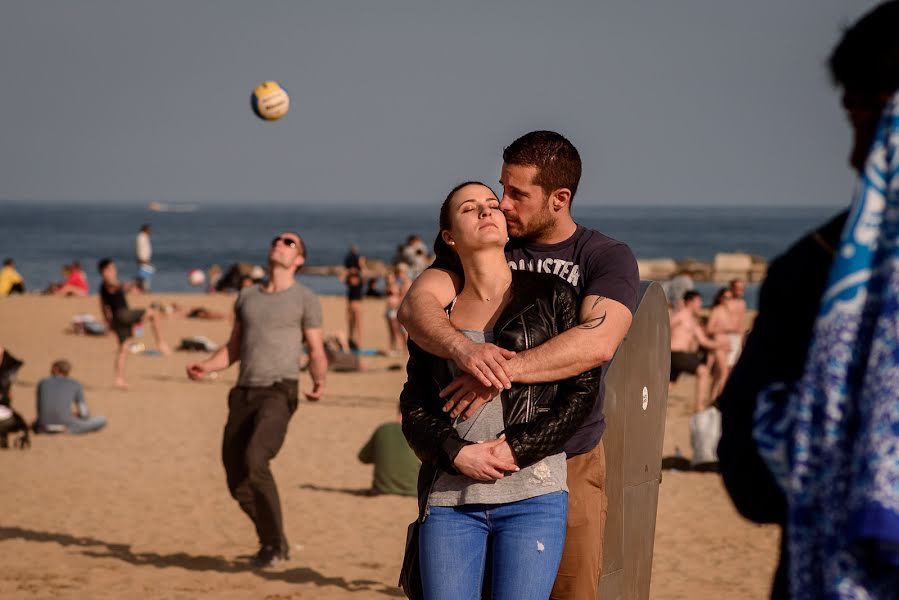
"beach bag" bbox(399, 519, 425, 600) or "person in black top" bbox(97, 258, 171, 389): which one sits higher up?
"person in black top" bbox(97, 258, 171, 389)

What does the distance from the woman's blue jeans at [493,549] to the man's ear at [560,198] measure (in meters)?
0.96

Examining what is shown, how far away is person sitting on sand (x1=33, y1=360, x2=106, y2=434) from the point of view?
1418 centimetres

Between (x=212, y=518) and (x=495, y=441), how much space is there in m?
6.79

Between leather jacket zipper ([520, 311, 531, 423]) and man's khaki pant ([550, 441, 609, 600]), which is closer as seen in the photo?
leather jacket zipper ([520, 311, 531, 423])

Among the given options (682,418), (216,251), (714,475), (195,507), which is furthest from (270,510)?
(216,251)

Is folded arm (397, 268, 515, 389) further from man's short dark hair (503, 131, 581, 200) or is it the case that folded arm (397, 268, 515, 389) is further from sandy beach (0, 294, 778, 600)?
sandy beach (0, 294, 778, 600)

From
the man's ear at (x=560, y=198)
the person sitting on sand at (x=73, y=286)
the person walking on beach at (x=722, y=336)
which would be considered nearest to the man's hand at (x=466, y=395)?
the man's ear at (x=560, y=198)

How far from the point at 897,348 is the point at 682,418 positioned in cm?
1402

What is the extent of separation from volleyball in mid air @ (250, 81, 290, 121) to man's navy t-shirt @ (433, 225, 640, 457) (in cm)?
1075

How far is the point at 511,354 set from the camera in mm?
3818

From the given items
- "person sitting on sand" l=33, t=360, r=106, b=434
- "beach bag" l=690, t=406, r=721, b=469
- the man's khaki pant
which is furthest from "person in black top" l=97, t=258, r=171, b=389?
the man's khaki pant

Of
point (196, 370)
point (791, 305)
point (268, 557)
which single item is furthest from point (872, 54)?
point (268, 557)

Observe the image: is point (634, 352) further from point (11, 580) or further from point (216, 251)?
point (216, 251)

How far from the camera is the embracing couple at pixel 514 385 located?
379cm
